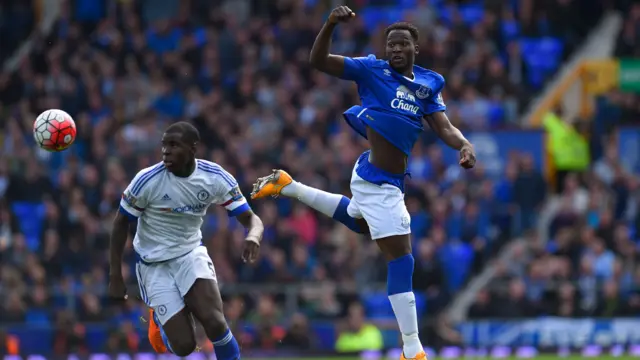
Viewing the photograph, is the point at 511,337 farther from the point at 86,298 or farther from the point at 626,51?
the point at 626,51

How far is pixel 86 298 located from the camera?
2030 cm

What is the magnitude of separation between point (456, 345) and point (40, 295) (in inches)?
232

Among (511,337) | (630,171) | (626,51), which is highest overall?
(626,51)

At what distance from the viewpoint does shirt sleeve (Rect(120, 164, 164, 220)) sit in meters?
12.6

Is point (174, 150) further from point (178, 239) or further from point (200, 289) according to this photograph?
point (200, 289)

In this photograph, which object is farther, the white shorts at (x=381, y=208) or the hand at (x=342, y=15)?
the white shorts at (x=381, y=208)

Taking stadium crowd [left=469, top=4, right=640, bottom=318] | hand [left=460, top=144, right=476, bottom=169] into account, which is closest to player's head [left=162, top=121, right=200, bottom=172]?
hand [left=460, top=144, right=476, bottom=169]

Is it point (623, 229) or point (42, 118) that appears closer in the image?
point (42, 118)

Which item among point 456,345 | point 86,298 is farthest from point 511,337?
point 86,298

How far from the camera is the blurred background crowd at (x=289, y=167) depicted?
2034 centimetres

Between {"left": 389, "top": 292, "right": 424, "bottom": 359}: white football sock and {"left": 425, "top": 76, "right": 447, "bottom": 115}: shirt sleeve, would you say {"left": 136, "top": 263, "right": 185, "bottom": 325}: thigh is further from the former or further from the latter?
{"left": 425, "top": 76, "right": 447, "bottom": 115}: shirt sleeve

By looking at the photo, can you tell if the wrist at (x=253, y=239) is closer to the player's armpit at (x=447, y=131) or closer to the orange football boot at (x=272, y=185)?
the orange football boot at (x=272, y=185)

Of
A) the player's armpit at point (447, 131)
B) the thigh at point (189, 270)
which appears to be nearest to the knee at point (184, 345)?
the thigh at point (189, 270)

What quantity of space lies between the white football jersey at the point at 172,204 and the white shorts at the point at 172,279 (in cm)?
9
